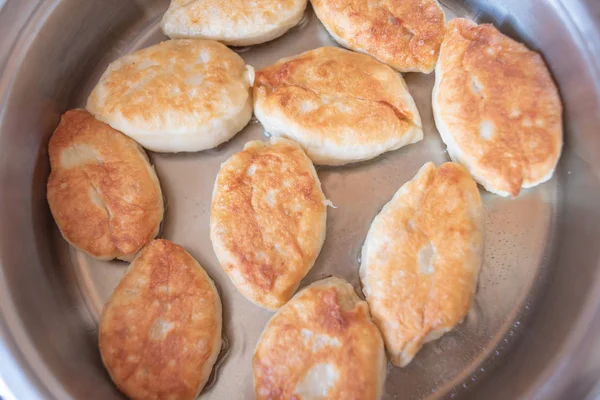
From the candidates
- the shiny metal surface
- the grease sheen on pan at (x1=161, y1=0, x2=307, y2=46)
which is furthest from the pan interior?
the grease sheen on pan at (x1=161, y1=0, x2=307, y2=46)

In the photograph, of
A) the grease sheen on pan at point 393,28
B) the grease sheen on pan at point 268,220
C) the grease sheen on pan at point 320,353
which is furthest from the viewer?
the grease sheen on pan at point 393,28

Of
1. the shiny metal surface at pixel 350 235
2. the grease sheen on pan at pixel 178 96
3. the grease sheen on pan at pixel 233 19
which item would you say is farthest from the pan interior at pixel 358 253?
the grease sheen on pan at pixel 233 19

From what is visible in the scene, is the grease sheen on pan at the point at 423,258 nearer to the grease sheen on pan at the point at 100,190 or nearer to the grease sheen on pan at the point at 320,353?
the grease sheen on pan at the point at 320,353

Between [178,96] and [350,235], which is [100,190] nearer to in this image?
[178,96]

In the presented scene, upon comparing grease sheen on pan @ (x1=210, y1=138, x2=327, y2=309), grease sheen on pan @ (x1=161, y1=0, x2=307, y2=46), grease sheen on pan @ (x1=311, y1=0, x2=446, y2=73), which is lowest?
grease sheen on pan @ (x1=210, y1=138, x2=327, y2=309)

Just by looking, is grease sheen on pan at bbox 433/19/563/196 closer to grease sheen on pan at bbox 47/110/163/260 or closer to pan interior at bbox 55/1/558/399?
pan interior at bbox 55/1/558/399

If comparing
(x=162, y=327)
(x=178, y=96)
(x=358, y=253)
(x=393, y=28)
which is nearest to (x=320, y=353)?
(x=358, y=253)

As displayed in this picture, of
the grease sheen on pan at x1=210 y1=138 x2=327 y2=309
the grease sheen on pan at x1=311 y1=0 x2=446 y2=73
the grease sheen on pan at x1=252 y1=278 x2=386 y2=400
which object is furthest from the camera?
the grease sheen on pan at x1=311 y1=0 x2=446 y2=73
